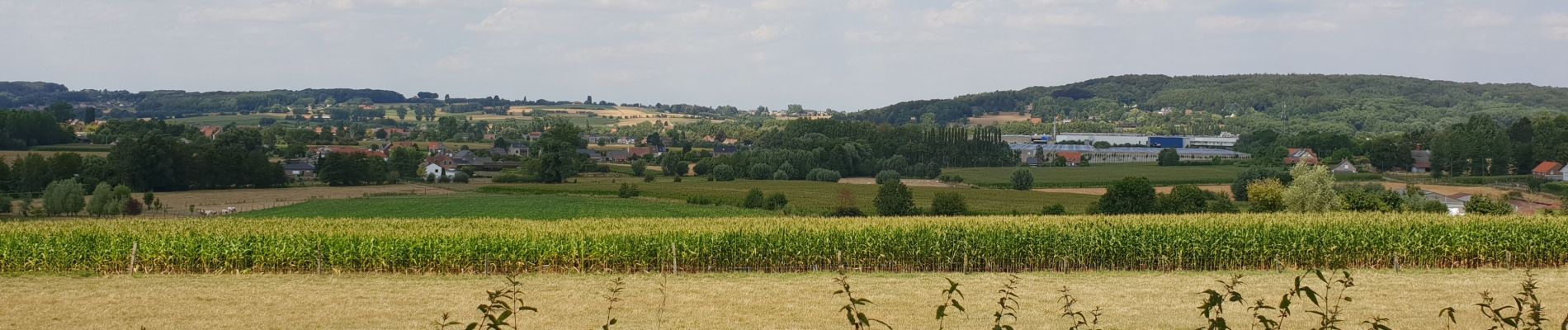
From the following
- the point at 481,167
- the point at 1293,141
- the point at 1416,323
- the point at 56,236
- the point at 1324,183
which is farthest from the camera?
the point at 1293,141

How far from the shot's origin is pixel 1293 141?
12588cm

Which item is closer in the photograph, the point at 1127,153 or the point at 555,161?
the point at 555,161

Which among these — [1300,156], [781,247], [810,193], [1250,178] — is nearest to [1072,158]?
[1300,156]

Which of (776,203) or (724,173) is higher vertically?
(776,203)

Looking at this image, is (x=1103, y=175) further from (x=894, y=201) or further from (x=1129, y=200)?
(x=1129, y=200)

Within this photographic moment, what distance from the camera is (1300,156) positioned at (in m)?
110

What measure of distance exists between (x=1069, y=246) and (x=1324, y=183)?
28131mm

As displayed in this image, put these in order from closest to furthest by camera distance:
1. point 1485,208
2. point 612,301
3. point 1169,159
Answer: point 612,301 < point 1485,208 < point 1169,159

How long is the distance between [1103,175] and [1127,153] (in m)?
45.9

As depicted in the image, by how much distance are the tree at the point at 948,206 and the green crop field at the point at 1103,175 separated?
28557 millimetres

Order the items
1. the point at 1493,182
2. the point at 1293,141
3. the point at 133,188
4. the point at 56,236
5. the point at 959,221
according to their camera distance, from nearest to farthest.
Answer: the point at 56,236 → the point at 959,221 → the point at 133,188 → the point at 1493,182 → the point at 1293,141

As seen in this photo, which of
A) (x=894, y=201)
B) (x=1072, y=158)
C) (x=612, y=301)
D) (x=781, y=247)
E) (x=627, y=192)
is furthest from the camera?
(x=1072, y=158)

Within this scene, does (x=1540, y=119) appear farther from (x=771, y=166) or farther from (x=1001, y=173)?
(x=771, y=166)

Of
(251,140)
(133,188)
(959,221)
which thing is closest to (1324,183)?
(959,221)
